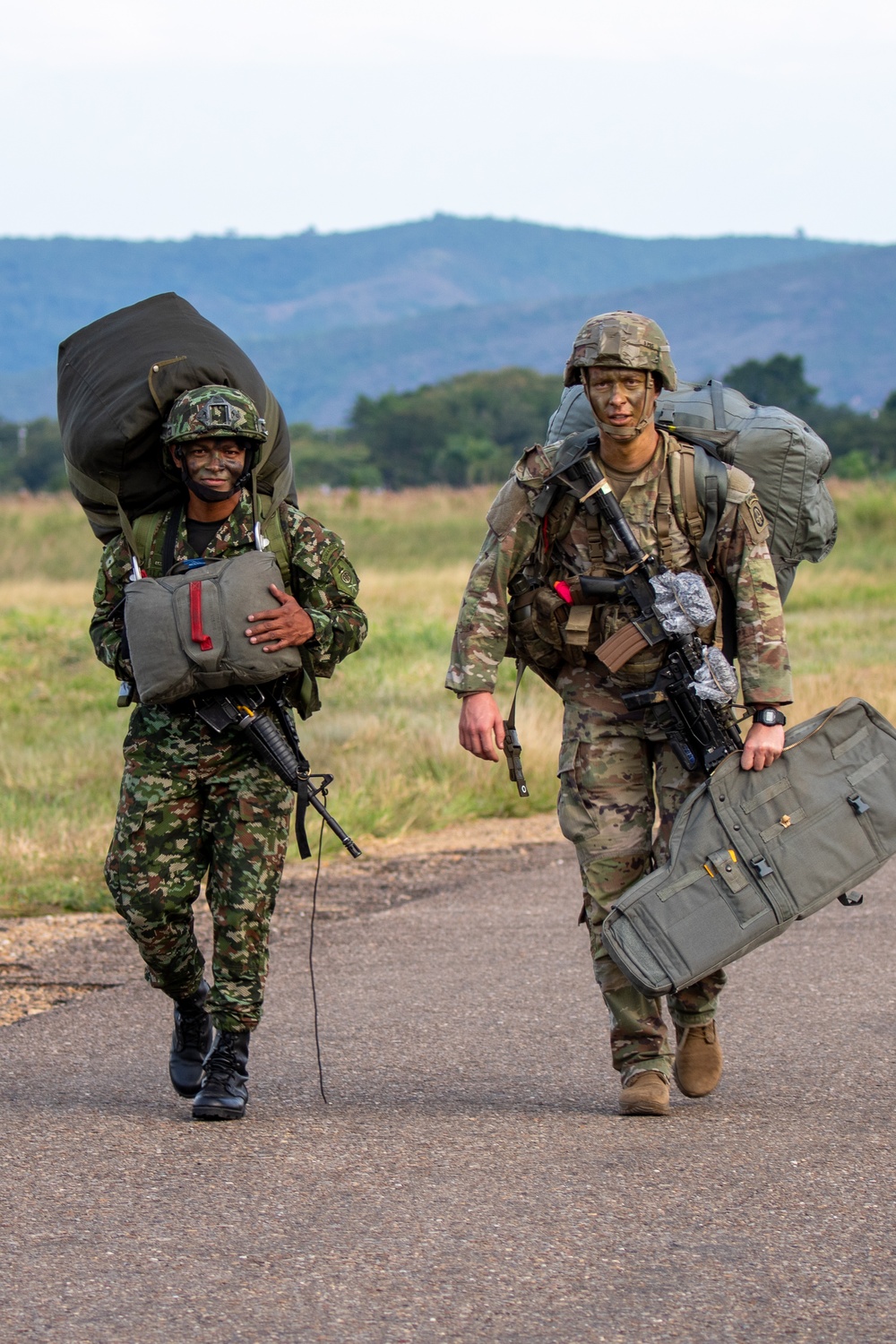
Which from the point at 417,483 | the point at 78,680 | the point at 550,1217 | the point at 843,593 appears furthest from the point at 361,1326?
the point at 417,483

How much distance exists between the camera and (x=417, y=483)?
101 meters

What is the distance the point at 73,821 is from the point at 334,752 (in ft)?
7.36

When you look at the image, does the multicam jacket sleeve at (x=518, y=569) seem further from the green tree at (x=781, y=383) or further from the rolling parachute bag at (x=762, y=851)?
the green tree at (x=781, y=383)

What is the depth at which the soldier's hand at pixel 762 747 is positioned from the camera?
14.6ft

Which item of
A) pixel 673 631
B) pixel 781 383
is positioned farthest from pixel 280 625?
pixel 781 383

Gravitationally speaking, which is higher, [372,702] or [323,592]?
[323,592]

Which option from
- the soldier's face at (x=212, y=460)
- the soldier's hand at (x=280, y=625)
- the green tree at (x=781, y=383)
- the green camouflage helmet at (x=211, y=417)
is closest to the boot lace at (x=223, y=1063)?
the soldier's hand at (x=280, y=625)

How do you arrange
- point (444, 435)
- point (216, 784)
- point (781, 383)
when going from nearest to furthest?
1. point (216, 784)
2. point (781, 383)
3. point (444, 435)

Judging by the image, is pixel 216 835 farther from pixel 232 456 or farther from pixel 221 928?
pixel 232 456

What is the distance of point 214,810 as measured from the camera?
15.2 feet

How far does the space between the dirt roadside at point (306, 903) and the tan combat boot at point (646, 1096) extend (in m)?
2.13

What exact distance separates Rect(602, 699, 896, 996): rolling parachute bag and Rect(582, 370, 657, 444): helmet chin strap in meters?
0.85

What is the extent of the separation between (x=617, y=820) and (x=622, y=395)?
110cm

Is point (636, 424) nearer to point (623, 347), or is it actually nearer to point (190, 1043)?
point (623, 347)
